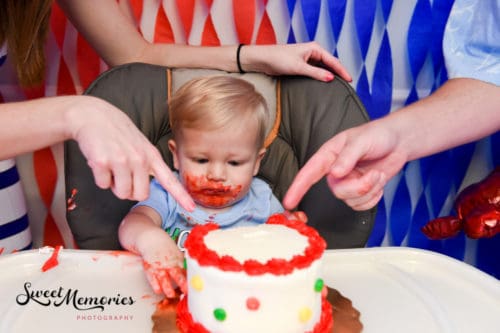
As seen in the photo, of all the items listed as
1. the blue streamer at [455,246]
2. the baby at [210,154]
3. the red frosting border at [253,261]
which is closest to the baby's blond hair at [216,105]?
the baby at [210,154]

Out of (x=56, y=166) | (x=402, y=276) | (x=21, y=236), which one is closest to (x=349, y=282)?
(x=402, y=276)

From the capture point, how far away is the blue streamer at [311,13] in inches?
68.6

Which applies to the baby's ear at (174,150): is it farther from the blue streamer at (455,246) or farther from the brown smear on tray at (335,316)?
the blue streamer at (455,246)

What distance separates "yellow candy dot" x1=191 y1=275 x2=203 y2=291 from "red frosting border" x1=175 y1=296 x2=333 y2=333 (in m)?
0.06

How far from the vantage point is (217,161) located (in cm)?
127

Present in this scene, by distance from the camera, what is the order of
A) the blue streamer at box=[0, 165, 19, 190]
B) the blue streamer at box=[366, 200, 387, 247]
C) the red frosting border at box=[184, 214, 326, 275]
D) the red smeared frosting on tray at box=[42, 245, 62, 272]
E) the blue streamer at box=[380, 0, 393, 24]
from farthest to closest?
the blue streamer at box=[366, 200, 387, 247] < the blue streamer at box=[380, 0, 393, 24] < the blue streamer at box=[0, 165, 19, 190] < the red smeared frosting on tray at box=[42, 245, 62, 272] < the red frosting border at box=[184, 214, 326, 275]

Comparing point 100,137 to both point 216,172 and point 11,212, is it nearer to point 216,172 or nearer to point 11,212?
point 216,172

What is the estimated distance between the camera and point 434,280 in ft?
3.58

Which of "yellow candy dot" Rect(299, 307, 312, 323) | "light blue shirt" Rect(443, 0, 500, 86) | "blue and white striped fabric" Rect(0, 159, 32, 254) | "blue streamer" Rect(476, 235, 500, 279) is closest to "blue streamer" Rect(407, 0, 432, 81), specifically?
"light blue shirt" Rect(443, 0, 500, 86)

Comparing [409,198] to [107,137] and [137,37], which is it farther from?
[107,137]

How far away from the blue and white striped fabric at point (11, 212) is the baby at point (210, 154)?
1.93 ft

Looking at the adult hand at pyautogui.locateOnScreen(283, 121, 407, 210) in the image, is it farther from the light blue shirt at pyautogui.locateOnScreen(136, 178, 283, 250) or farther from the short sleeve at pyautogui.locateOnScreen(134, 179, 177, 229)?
the short sleeve at pyautogui.locateOnScreen(134, 179, 177, 229)

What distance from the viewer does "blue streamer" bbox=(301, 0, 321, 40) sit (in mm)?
1741

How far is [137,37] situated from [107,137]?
67 cm
